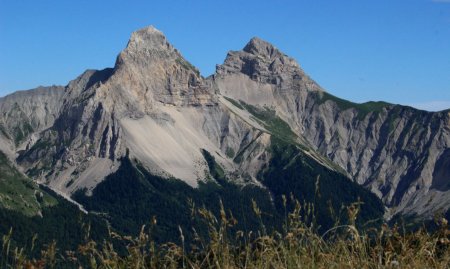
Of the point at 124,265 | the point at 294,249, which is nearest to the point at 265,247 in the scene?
the point at 294,249

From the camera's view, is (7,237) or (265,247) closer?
(7,237)

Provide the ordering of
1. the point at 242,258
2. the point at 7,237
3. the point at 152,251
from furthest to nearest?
the point at 242,258
the point at 152,251
the point at 7,237

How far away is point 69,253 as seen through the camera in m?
11.9

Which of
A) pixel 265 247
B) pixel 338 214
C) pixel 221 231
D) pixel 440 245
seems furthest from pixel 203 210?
pixel 440 245

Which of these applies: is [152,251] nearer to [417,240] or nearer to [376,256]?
[376,256]

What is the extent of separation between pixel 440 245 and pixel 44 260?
6.43 meters

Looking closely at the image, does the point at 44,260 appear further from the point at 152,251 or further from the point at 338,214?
the point at 338,214

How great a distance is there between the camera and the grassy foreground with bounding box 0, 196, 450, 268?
1115cm

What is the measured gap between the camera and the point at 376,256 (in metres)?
11.3

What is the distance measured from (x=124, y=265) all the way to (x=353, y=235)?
3.90 meters

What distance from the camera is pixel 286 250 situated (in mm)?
11602

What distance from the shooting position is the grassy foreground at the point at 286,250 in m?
11.1

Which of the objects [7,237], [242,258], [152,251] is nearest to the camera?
[7,237]

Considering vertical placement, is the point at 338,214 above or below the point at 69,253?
above
